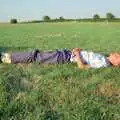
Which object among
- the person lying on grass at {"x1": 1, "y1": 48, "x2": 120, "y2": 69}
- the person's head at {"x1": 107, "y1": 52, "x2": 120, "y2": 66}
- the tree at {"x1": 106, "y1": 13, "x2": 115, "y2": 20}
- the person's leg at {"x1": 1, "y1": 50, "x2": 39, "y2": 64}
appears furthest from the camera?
the tree at {"x1": 106, "y1": 13, "x2": 115, "y2": 20}

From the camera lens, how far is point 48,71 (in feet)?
31.6

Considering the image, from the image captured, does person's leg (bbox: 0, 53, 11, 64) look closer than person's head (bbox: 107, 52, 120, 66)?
No

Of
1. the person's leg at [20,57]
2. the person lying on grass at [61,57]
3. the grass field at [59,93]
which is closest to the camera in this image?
the grass field at [59,93]

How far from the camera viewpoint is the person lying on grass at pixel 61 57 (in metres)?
10.0

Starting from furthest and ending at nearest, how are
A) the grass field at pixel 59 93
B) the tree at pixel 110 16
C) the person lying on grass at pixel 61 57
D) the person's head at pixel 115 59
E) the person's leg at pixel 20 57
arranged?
1. the tree at pixel 110 16
2. the person's leg at pixel 20 57
3. the person lying on grass at pixel 61 57
4. the person's head at pixel 115 59
5. the grass field at pixel 59 93

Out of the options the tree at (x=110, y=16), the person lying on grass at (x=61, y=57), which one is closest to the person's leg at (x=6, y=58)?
the person lying on grass at (x=61, y=57)

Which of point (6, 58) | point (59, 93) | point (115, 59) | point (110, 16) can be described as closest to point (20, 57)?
point (6, 58)

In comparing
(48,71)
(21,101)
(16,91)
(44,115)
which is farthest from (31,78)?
(44,115)

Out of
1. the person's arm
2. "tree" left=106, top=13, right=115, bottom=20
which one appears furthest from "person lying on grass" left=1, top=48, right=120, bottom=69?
"tree" left=106, top=13, right=115, bottom=20

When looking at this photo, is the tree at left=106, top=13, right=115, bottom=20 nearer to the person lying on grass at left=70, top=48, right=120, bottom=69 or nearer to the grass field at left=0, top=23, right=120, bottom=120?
the person lying on grass at left=70, top=48, right=120, bottom=69

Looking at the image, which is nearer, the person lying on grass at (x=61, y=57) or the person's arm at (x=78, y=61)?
the person's arm at (x=78, y=61)

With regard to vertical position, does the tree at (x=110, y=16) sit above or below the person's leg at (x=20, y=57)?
below

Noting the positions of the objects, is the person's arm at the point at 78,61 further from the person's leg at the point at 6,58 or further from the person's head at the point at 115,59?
the person's leg at the point at 6,58

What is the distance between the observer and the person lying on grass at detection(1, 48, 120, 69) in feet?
32.9
